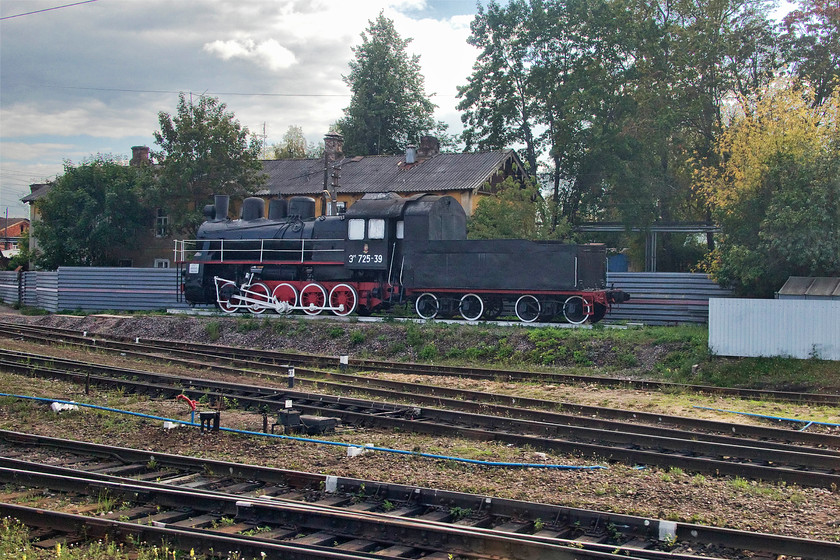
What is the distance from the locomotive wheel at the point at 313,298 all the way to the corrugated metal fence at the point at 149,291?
781cm

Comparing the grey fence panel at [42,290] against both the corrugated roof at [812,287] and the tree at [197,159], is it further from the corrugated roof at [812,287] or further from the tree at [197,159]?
the corrugated roof at [812,287]

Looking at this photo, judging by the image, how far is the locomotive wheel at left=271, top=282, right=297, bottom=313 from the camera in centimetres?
2255

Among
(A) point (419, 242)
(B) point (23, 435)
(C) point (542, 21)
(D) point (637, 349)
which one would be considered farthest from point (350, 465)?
(C) point (542, 21)

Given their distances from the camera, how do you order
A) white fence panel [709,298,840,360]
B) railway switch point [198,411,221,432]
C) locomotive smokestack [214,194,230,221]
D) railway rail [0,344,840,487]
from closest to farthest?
railway rail [0,344,840,487]
railway switch point [198,411,221,432]
white fence panel [709,298,840,360]
locomotive smokestack [214,194,230,221]

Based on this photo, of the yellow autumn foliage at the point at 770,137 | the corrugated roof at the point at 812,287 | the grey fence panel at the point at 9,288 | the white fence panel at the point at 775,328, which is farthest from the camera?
the grey fence panel at the point at 9,288

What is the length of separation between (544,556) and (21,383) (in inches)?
471

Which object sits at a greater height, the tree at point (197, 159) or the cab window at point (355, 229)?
the tree at point (197, 159)

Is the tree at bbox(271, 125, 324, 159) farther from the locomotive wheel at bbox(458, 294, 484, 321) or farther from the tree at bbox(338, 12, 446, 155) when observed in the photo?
the locomotive wheel at bbox(458, 294, 484, 321)

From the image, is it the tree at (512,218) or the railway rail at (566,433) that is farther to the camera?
the tree at (512,218)

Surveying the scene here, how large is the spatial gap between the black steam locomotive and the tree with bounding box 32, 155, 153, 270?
58.2ft

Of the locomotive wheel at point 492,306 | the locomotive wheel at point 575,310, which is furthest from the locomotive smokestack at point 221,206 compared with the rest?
the locomotive wheel at point 575,310

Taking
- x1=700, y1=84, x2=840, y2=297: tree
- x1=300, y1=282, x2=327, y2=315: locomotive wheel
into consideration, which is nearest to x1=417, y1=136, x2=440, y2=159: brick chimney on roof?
x1=300, y1=282, x2=327, y2=315: locomotive wheel

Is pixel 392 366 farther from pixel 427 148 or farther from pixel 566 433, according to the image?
pixel 427 148

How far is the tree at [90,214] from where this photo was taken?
130ft
